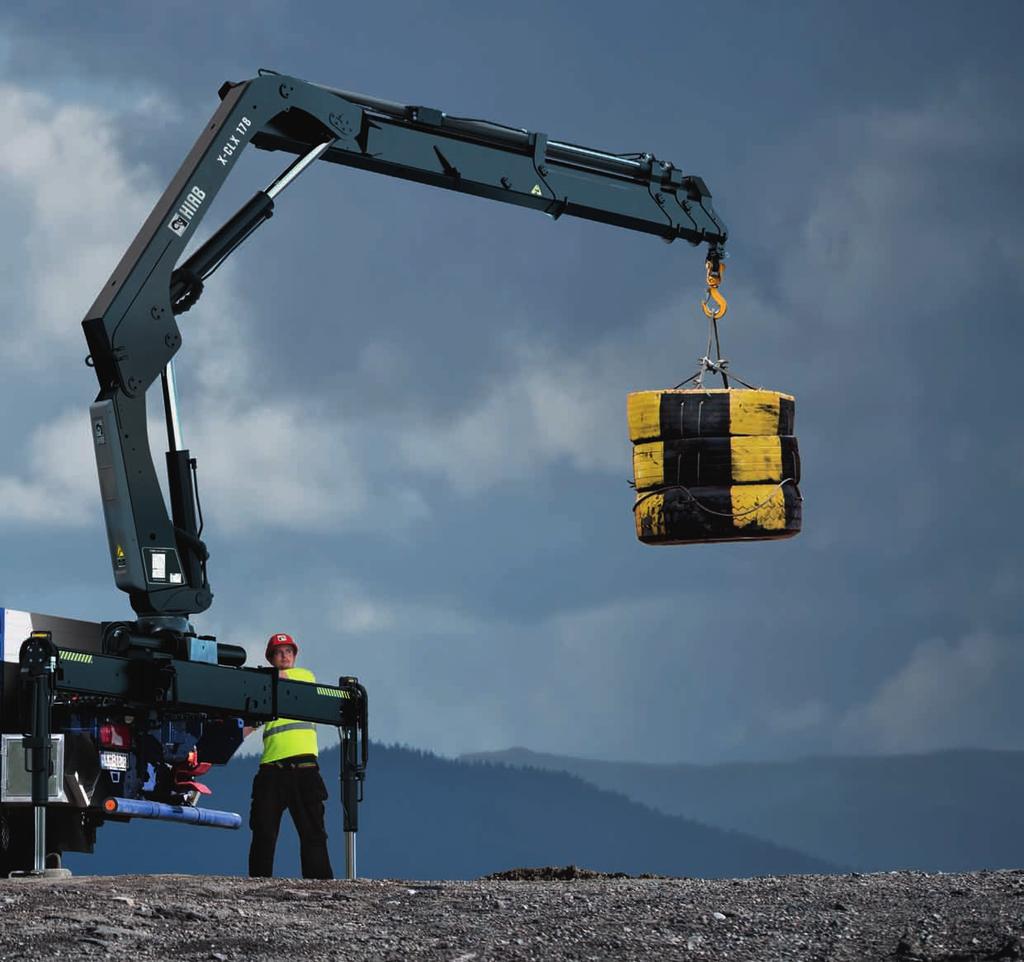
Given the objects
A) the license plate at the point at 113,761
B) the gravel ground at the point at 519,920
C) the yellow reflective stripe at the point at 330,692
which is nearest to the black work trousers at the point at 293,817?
the yellow reflective stripe at the point at 330,692

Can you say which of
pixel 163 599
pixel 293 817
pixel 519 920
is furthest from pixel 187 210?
pixel 519 920

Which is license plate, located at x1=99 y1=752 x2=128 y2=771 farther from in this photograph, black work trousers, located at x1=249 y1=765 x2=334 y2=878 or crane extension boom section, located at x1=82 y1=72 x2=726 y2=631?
crane extension boom section, located at x1=82 y1=72 x2=726 y2=631

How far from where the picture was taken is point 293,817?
47.6 feet

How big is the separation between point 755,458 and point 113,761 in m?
5.74

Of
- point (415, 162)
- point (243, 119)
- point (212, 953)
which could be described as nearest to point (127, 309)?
point (243, 119)

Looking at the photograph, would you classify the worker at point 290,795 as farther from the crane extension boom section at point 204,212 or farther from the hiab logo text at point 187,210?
the hiab logo text at point 187,210

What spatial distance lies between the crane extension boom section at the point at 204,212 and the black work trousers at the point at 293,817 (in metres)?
1.71

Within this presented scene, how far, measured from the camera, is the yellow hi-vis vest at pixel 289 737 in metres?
14.6

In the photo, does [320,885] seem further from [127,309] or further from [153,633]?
[127,309]

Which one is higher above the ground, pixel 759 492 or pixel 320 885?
pixel 759 492

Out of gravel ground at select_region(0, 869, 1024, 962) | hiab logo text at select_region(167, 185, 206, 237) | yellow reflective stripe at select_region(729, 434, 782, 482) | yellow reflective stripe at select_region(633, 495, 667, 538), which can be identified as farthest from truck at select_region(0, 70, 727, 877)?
yellow reflective stripe at select_region(729, 434, 782, 482)

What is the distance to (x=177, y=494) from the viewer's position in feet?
45.7

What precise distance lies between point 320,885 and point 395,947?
2.31 m

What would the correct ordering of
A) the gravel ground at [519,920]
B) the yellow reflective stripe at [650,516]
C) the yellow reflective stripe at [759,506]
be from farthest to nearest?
the yellow reflective stripe at [650,516] < the yellow reflective stripe at [759,506] < the gravel ground at [519,920]
